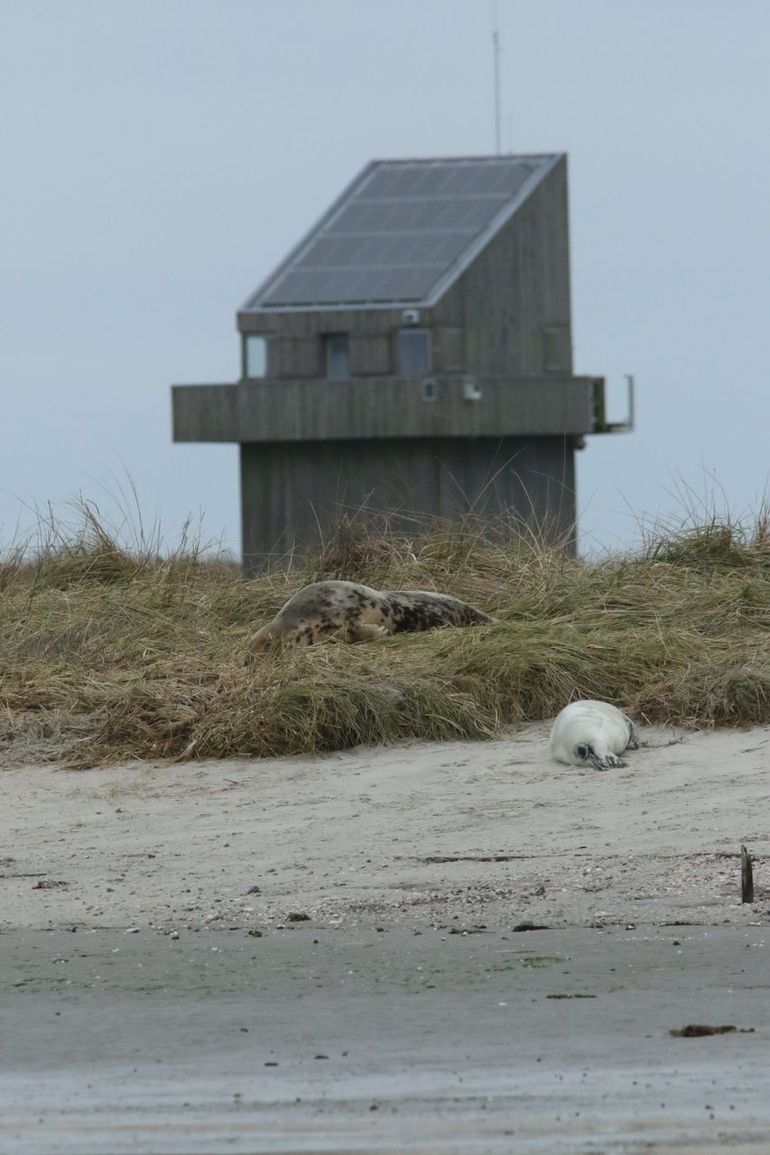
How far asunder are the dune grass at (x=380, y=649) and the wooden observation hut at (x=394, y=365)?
19.0 m

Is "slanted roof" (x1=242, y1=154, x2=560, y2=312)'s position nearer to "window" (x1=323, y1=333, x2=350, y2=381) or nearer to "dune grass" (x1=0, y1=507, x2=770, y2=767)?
"window" (x1=323, y1=333, x2=350, y2=381)

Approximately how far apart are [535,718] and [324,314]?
22829 mm

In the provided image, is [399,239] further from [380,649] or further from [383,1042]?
[383,1042]

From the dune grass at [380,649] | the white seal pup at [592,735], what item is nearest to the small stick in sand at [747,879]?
the white seal pup at [592,735]

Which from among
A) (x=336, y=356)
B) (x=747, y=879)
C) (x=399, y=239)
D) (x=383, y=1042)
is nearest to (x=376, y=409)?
Result: (x=336, y=356)

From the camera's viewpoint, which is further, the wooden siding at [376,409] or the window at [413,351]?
the window at [413,351]

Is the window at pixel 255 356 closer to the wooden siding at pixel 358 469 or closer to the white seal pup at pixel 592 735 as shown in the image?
the wooden siding at pixel 358 469

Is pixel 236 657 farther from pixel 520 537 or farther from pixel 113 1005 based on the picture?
pixel 113 1005

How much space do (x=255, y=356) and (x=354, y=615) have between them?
881 inches

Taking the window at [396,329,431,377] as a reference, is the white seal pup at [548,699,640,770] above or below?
below

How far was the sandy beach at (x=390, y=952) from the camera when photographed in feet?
12.4

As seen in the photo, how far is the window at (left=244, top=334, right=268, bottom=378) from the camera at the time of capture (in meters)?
31.3

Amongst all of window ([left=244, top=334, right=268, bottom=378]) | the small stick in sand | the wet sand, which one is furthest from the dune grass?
window ([left=244, top=334, right=268, bottom=378])

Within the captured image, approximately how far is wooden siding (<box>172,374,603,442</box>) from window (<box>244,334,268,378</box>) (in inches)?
16.1
